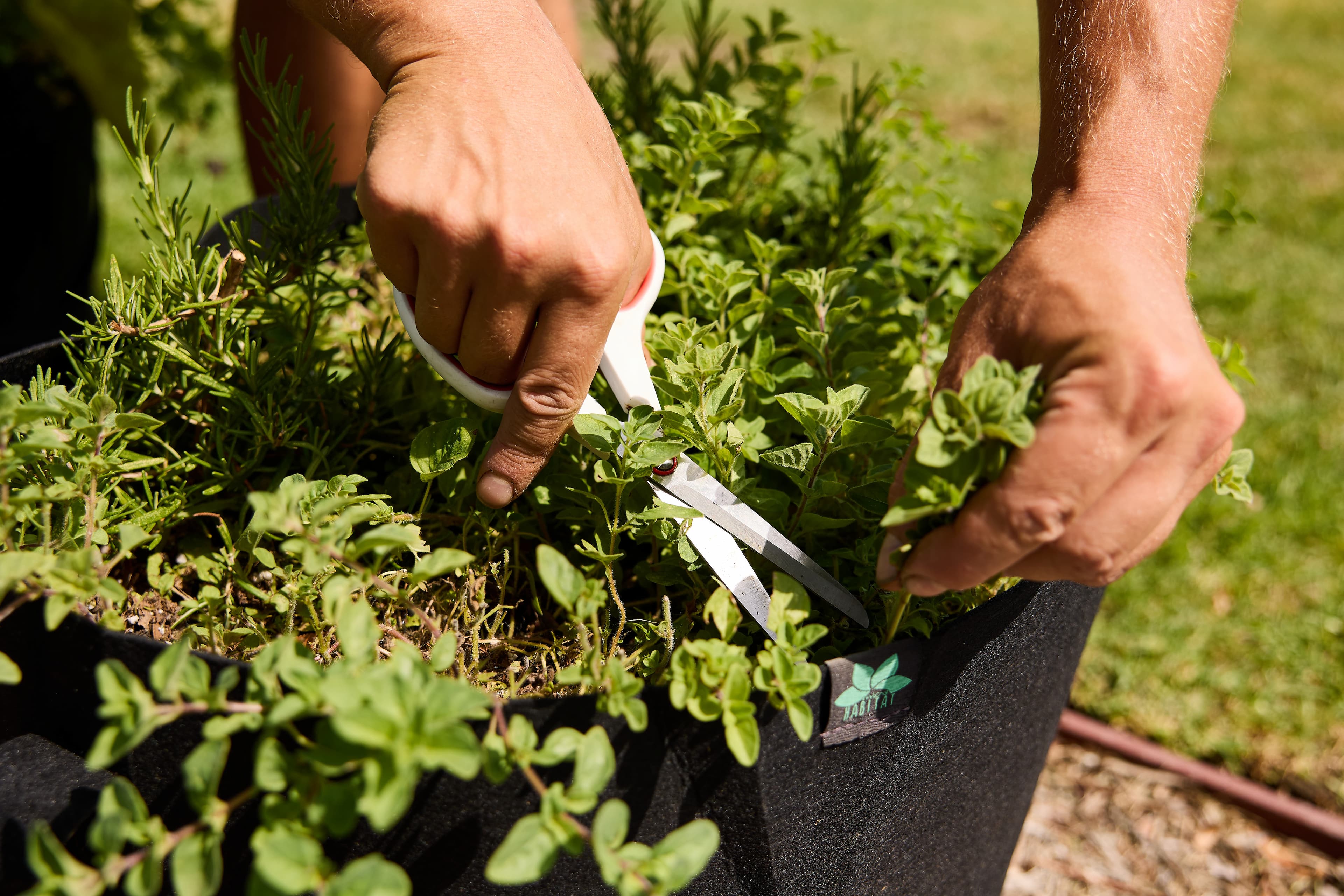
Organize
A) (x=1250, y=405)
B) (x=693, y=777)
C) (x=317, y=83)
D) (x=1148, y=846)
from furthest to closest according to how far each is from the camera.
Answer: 1. (x=1250, y=405)
2. (x=317, y=83)
3. (x=1148, y=846)
4. (x=693, y=777)

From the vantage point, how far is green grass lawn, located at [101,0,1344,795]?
6.83 ft

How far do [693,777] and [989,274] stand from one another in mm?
552

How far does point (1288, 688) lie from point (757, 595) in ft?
5.82

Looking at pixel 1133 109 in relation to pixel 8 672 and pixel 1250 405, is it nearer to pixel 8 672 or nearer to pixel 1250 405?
pixel 8 672

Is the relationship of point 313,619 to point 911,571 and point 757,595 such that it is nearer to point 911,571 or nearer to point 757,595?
point 757,595

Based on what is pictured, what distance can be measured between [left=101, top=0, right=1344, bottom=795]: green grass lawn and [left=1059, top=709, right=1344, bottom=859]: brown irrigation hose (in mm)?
37

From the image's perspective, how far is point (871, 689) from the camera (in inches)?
31.5

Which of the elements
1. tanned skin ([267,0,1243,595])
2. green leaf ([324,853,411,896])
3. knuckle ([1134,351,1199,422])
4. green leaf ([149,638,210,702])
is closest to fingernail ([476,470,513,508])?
tanned skin ([267,0,1243,595])

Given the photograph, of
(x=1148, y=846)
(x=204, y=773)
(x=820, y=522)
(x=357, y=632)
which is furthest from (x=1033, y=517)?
(x=1148, y=846)

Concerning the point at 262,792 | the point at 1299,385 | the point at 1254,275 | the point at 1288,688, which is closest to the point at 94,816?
the point at 262,792

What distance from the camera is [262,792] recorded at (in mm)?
779

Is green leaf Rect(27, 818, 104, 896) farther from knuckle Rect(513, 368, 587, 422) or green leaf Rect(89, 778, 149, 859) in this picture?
knuckle Rect(513, 368, 587, 422)

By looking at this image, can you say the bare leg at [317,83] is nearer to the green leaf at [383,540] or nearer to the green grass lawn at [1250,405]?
the green grass lawn at [1250,405]

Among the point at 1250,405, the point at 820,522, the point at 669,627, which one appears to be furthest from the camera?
the point at 1250,405
